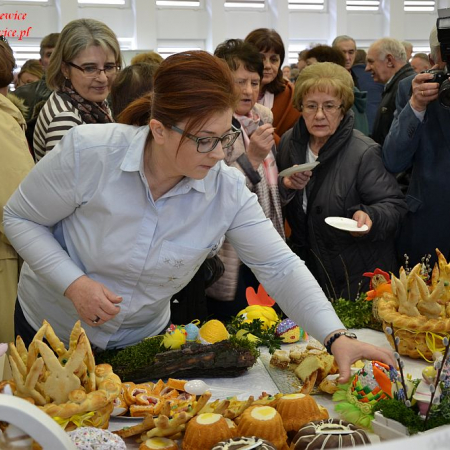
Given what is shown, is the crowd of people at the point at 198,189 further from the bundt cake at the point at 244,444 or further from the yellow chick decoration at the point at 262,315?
the bundt cake at the point at 244,444

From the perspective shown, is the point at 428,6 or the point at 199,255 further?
the point at 428,6

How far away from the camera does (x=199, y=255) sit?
1.68 metres

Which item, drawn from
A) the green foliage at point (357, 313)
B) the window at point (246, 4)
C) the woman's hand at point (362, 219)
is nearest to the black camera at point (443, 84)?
the woman's hand at point (362, 219)

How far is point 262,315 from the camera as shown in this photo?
198 cm

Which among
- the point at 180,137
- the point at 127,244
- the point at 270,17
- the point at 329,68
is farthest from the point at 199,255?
the point at 270,17

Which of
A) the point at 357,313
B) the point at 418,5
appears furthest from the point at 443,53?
the point at 418,5

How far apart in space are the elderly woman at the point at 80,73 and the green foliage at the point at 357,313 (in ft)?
3.76

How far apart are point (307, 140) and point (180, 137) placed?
1.41 m

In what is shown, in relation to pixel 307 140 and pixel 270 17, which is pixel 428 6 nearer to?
pixel 270 17

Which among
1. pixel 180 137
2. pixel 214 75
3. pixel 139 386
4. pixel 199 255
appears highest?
pixel 214 75

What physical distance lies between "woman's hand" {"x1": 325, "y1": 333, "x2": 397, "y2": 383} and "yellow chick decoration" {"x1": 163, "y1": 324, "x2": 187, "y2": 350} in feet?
1.32

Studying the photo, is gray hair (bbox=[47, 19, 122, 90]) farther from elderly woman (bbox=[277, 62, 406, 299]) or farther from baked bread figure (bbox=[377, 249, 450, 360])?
baked bread figure (bbox=[377, 249, 450, 360])

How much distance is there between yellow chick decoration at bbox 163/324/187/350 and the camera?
1689 mm

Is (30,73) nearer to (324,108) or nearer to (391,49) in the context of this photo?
(391,49)
